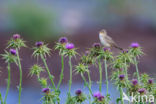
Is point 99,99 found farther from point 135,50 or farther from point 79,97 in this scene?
point 135,50

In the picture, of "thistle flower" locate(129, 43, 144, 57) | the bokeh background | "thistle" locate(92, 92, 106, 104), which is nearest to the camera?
"thistle" locate(92, 92, 106, 104)

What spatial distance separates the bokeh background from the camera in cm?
1623

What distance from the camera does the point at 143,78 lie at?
15.4 ft

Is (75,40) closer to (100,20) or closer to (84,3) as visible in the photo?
(100,20)

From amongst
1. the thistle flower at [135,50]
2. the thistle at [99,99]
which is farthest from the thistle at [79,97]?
the thistle flower at [135,50]

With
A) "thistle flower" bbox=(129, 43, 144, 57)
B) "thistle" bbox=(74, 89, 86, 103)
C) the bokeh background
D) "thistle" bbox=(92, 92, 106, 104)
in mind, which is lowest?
"thistle" bbox=(92, 92, 106, 104)

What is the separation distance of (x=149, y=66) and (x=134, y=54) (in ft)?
41.2

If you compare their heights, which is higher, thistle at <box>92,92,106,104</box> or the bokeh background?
the bokeh background

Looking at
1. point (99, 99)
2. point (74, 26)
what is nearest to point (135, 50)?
point (99, 99)

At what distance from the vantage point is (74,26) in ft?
72.0

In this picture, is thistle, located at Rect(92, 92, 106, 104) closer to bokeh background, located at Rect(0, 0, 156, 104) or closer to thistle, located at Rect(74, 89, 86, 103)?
thistle, located at Rect(74, 89, 86, 103)

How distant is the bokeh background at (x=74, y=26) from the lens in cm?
1623

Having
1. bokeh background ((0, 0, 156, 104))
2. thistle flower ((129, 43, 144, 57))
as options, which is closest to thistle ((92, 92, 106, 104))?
thistle flower ((129, 43, 144, 57))

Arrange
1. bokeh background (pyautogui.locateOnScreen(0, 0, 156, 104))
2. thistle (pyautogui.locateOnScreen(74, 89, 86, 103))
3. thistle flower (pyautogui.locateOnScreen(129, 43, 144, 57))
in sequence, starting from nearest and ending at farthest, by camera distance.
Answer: thistle (pyautogui.locateOnScreen(74, 89, 86, 103)) < thistle flower (pyautogui.locateOnScreen(129, 43, 144, 57)) < bokeh background (pyautogui.locateOnScreen(0, 0, 156, 104))
